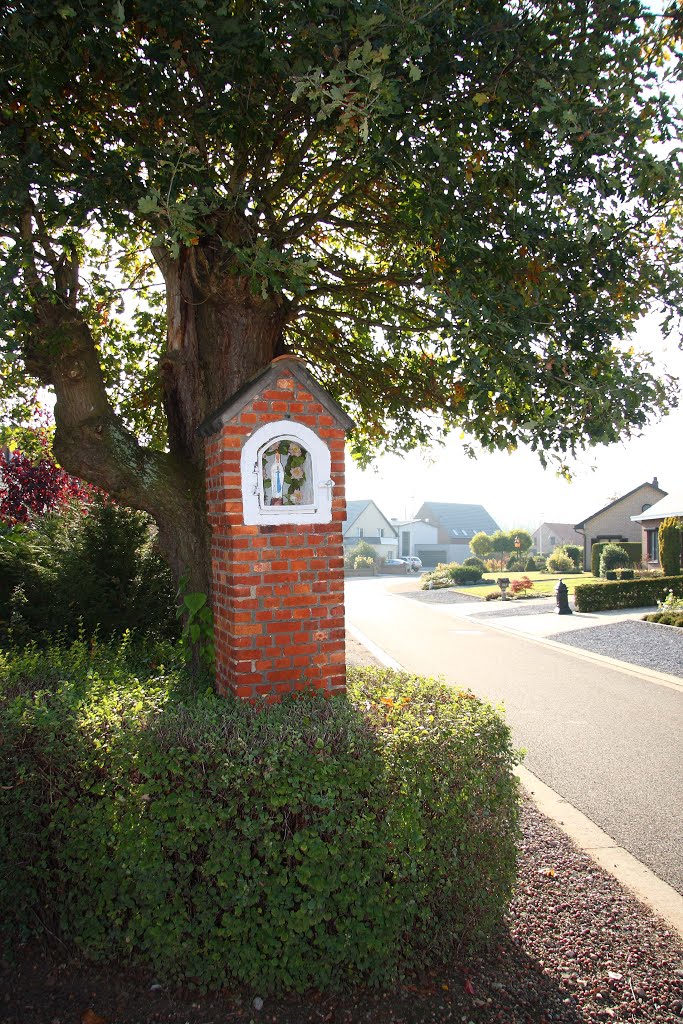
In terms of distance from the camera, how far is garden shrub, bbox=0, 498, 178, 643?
8.19 meters

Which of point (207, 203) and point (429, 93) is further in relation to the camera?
point (207, 203)

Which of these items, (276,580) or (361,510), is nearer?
(276,580)

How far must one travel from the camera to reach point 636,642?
46.1 feet

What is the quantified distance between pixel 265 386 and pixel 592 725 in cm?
615

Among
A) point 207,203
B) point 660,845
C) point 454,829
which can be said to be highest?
point 207,203

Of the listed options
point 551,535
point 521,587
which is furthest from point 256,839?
point 551,535

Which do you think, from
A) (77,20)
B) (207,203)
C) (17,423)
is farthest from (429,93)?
(17,423)

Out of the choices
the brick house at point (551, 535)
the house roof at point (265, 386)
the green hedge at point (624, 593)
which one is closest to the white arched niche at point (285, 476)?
the house roof at point (265, 386)

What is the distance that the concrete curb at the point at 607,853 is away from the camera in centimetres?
416

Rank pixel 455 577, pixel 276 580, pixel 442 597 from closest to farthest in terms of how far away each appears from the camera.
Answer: pixel 276 580 → pixel 442 597 → pixel 455 577

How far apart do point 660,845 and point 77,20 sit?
6.93 metres

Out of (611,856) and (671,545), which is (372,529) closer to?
(671,545)

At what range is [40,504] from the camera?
36.5 feet

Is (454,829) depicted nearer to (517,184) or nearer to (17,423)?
(517,184)
